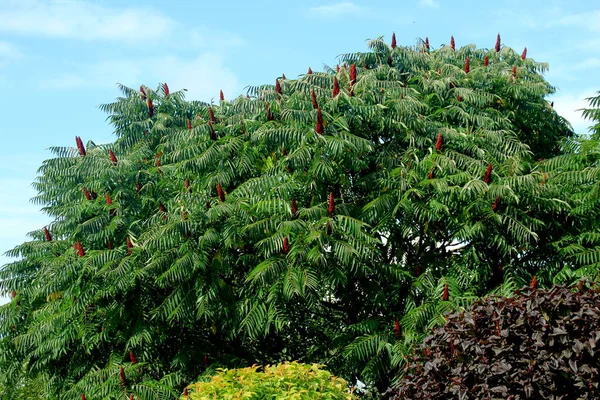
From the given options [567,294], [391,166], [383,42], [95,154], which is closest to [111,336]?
[95,154]

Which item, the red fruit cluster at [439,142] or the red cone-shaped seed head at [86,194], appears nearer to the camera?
the red fruit cluster at [439,142]

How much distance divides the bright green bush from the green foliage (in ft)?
2.69

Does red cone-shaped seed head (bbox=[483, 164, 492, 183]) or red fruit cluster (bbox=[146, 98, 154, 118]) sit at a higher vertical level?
red fruit cluster (bbox=[146, 98, 154, 118])

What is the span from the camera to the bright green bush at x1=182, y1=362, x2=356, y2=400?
7.20 metres

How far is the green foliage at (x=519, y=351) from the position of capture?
21.6ft

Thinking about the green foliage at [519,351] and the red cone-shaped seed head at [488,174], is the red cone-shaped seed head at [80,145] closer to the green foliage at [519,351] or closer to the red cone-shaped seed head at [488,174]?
the red cone-shaped seed head at [488,174]

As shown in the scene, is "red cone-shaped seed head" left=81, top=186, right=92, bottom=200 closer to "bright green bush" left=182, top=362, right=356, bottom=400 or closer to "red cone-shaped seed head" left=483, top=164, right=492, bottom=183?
"bright green bush" left=182, top=362, right=356, bottom=400

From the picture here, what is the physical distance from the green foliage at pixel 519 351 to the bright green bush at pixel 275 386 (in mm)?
820

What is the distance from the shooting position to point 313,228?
10.1 metres

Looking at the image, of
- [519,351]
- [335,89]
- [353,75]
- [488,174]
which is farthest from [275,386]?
[353,75]

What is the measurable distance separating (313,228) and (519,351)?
12.8 feet

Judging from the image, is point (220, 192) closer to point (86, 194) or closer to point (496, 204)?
point (86, 194)

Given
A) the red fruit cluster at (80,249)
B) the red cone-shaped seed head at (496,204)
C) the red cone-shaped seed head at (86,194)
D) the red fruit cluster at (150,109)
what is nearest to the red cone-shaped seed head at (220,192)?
the red fruit cluster at (80,249)

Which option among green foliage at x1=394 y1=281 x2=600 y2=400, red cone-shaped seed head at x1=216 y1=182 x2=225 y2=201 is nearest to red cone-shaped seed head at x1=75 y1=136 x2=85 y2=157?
red cone-shaped seed head at x1=216 y1=182 x2=225 y2=201
